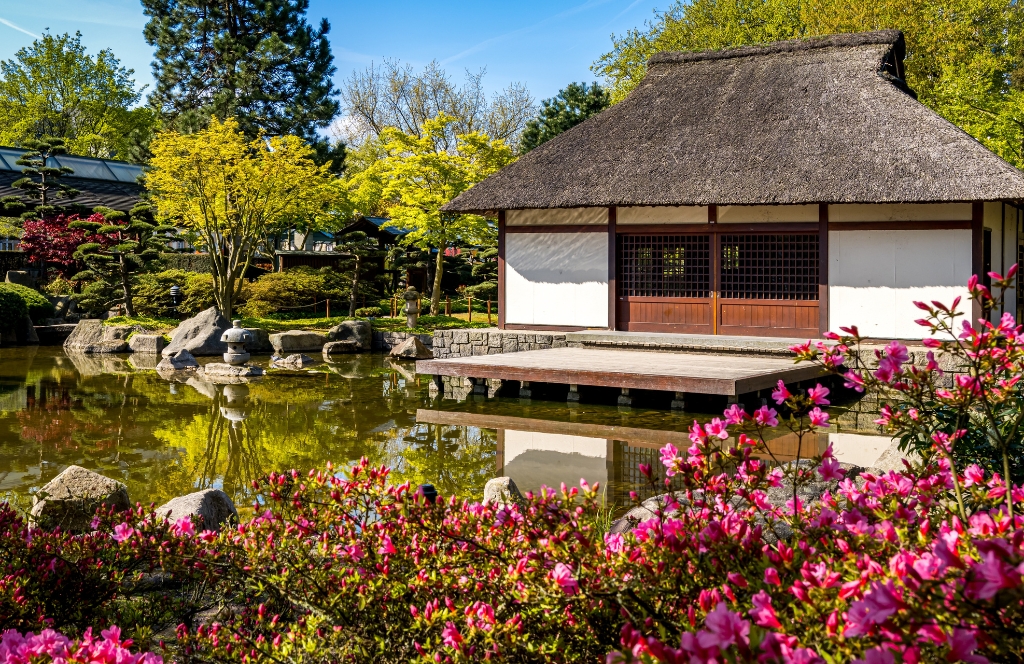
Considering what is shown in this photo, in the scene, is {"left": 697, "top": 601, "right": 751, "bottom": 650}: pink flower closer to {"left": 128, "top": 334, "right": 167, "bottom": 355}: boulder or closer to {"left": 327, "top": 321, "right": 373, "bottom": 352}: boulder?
{"left": 327, "top": 321, "right": 373, "bottom": 352}: boulder

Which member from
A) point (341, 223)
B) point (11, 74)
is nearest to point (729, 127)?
point (341, 223)

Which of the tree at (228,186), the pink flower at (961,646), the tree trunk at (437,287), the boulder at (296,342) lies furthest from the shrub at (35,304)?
the pink flower at (961,646)

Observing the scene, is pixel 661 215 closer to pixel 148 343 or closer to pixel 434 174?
pixel 434 174

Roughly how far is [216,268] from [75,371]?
7.65 metres

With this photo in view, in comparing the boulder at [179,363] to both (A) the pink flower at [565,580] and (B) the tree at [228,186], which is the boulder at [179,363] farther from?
(A) the pink flower at [565,580]

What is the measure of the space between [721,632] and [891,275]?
13637mm

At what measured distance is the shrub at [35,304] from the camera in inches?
924

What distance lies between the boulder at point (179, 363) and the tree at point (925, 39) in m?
19.7

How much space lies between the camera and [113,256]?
2489cm

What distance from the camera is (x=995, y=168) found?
12.6m

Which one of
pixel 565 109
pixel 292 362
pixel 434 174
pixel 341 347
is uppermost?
pixel 565 109

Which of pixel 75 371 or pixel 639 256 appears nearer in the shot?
pixel 639 256

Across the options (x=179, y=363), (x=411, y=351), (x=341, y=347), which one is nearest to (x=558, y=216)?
(x=411, y=351)

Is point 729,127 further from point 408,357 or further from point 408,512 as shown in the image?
point 408,512
